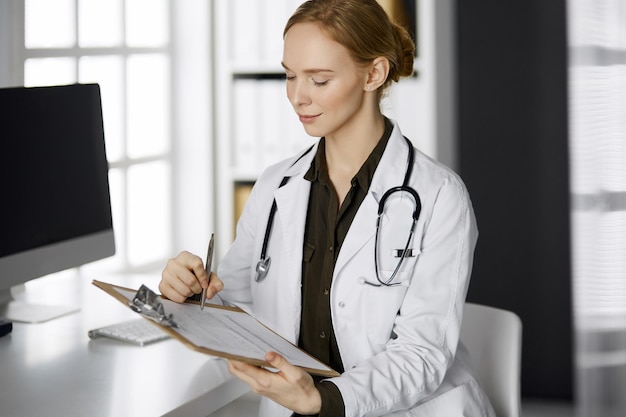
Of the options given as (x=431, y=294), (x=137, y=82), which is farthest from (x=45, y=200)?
(x=137, y=82)

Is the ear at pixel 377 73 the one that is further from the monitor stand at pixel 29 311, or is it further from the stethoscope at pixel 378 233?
the monitor stand at pixel 29 311

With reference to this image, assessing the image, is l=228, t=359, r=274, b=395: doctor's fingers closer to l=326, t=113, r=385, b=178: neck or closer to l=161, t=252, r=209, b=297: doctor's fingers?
l=161, t=252, r=209, b=297: doctor's fingers

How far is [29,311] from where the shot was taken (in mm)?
2172

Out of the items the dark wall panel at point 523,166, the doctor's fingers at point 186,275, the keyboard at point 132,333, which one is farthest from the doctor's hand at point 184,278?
the dark wall panel at point 523,166

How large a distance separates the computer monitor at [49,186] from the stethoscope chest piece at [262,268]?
52 cm

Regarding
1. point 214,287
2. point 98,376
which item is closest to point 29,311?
point 98,376

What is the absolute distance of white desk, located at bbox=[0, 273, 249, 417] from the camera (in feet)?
5.18

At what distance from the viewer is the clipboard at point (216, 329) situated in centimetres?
138

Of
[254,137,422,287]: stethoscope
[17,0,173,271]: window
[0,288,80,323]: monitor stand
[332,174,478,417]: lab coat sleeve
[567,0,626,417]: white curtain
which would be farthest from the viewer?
[567,0,626,417]: white curtain

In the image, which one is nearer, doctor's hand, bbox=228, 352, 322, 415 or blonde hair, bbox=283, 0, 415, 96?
doctor's hand, bbox=228, 352, 322, 415

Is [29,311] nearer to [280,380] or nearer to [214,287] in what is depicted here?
[214,287]

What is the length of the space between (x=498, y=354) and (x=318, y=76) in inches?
26.5

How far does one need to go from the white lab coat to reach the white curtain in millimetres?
1617

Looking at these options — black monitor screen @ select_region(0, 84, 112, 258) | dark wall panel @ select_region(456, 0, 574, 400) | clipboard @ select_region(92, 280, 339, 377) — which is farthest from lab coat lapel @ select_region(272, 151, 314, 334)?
dark wall panel @ select_region(456, 0, 574, 400)
